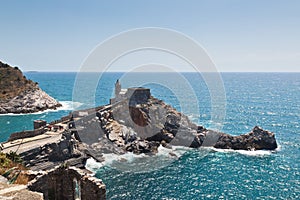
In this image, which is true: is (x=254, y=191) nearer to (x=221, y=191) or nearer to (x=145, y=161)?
(x=221, y=191)

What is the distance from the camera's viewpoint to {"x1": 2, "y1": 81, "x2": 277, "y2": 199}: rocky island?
135 feet

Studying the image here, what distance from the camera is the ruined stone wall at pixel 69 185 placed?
16.9m

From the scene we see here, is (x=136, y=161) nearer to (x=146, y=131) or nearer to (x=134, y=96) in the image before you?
(x=146, y=131)

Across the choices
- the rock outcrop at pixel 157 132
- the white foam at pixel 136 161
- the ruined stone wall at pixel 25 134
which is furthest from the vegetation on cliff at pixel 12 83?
the white foam at pixel 136 161

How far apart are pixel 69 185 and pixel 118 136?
37.8m

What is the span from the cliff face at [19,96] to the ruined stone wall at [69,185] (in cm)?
7999

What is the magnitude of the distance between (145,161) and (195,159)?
10089 millimetres

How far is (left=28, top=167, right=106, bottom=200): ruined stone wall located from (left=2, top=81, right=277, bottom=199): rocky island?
2151 cm

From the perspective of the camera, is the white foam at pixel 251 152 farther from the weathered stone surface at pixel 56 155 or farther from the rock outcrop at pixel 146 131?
the weathered stone surface at pixel 56 155

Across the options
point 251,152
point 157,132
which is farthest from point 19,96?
point 251,152

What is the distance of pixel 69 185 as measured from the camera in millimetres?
17812

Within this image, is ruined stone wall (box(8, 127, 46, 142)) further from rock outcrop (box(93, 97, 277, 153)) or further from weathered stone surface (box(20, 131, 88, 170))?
rock outcrop (box(93, 97, 277, 153))

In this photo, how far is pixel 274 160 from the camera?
1977 inches

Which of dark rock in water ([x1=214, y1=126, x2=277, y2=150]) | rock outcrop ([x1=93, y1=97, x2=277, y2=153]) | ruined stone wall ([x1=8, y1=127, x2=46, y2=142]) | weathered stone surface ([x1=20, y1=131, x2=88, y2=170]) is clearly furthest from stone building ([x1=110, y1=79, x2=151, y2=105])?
ruined stone wall ([x1=8, y1=127, x2=46, y2=142])
